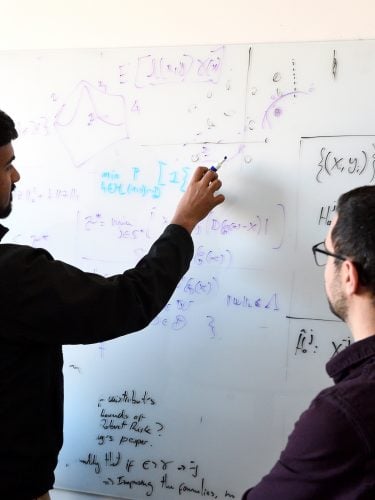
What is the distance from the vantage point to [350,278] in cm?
91

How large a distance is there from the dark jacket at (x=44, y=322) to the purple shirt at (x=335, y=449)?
1.63 ft

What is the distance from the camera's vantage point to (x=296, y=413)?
4.51ft

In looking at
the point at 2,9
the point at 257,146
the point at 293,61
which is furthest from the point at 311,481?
the point at 2,9

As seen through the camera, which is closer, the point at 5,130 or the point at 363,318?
the point at 363,318

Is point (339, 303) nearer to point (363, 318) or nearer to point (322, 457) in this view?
point (363, 318)

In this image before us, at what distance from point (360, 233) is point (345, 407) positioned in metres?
0.31

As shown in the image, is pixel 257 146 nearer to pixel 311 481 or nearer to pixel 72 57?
pixel 72 57

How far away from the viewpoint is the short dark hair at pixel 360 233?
893 millimetres

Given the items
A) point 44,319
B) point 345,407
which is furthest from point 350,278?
point 44,319

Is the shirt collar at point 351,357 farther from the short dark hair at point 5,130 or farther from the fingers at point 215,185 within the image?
the short dark hair at point 5,130

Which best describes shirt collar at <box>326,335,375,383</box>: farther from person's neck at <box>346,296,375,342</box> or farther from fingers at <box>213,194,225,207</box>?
fingers at <box>213,194,225,207</box>

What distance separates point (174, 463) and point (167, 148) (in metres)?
0.95

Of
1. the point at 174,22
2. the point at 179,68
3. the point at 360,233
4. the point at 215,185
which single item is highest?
the point at 174,22

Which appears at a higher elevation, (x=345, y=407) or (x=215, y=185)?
(x=215, y=185)
